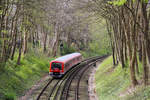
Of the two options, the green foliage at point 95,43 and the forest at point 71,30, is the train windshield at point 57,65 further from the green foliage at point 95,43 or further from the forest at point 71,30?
the green foliage at point 95,43

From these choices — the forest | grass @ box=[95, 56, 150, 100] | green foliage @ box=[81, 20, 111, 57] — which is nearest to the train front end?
the forest

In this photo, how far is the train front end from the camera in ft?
77.2

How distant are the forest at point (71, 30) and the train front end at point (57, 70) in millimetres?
3503

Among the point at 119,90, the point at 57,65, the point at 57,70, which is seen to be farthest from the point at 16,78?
the point at 119,90

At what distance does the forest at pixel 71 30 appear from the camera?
12.1 metres

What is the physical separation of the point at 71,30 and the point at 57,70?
23250 mm

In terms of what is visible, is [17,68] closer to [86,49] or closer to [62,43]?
[62,43]

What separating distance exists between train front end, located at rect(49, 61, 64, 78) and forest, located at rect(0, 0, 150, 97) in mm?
3503

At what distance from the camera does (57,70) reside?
927 inches

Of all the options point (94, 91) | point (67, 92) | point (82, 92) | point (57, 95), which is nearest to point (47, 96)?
point (57, 95)

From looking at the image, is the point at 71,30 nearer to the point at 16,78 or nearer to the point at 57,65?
the point at 57,65

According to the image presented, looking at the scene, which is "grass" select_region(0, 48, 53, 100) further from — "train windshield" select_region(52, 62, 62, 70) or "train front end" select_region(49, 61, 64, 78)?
"train windshield" select_region(52, 62, 62, 70)

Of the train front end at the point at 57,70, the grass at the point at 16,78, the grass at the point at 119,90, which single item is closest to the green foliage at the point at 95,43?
the train front end at the point at 57,70

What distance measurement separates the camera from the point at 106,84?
18562 mm
